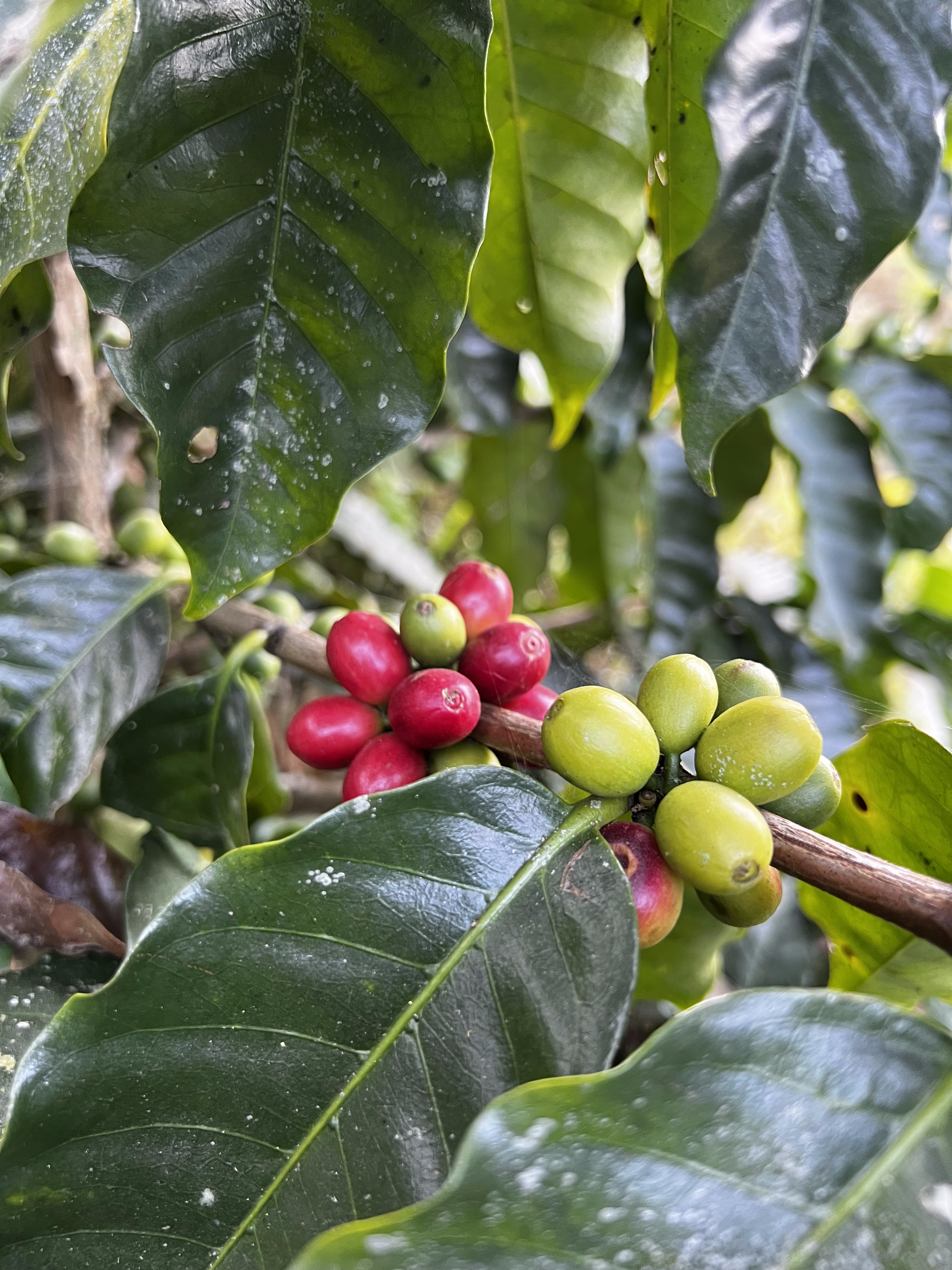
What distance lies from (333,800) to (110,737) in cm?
65

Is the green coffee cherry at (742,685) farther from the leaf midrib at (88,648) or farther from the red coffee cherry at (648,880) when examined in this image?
the leaf midrib at (88,648)

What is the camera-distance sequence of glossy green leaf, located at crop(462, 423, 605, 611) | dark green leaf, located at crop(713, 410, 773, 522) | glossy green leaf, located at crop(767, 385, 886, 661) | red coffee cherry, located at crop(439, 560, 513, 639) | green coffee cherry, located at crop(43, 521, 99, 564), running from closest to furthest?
red coffee cherry, located at crop(439, 560, 513, 639)
green coffee cherry, located at crop(43, 521, 99, 564)
glossy green leaf, located at crop(767, 385, 886, 661)
dark green leaf, located at crop(713, 410, 773, 522)
glossy green leaf, located at crop(462, 423, 605, 611)

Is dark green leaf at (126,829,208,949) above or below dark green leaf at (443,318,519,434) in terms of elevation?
below

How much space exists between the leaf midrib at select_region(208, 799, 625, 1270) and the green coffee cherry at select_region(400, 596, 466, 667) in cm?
23

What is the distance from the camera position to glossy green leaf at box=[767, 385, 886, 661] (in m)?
1.36

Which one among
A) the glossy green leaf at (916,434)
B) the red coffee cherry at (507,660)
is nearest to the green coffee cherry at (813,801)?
the red coffee cherry at (507,660)

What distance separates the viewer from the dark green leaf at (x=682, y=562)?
1.54 m

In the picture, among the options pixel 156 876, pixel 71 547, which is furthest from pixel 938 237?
pixel 156 876

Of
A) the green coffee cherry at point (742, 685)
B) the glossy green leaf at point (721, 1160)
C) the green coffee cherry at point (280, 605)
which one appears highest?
the green coffee cherry at point (742, 685)

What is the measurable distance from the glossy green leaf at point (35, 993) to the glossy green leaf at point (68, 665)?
165mm

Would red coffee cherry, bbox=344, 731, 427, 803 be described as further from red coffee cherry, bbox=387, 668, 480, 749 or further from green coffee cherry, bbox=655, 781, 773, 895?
green coffee cherry, bbox=655, 781, 773, 895

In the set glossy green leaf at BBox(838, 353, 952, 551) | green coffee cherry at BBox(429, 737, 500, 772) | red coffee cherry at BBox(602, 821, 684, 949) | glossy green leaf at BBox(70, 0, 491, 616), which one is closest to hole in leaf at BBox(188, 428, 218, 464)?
glossy green leaf at BBox(70, 0, 491, 616)

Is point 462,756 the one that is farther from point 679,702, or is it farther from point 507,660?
Result: point 679,702

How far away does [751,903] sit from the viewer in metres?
0.58
